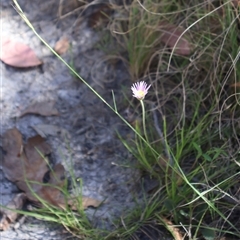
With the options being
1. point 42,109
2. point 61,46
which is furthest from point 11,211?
point 61,46

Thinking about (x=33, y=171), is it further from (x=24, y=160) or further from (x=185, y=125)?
(x=185, y=125)

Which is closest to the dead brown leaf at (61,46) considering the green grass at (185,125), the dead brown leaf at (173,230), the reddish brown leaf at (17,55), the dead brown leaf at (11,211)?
the reddish brown leaf at (17,55)

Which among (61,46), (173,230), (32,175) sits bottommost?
(173,230)

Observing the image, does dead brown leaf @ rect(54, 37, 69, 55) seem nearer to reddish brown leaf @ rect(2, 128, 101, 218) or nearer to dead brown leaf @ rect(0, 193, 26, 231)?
reddish brown leaf @ rect(2, 128, 101, 218)

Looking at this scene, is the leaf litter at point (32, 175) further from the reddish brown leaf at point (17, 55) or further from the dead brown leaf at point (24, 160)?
the reddish brown leaf at point (17, 55)

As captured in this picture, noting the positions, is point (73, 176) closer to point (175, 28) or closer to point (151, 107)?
point (151, 107)

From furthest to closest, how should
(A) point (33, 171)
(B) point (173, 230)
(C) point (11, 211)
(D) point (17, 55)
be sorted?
(D) point (17, 55) < (A) point (33, 171) < (C) point (11, 211) < (B) point (173, 230)
